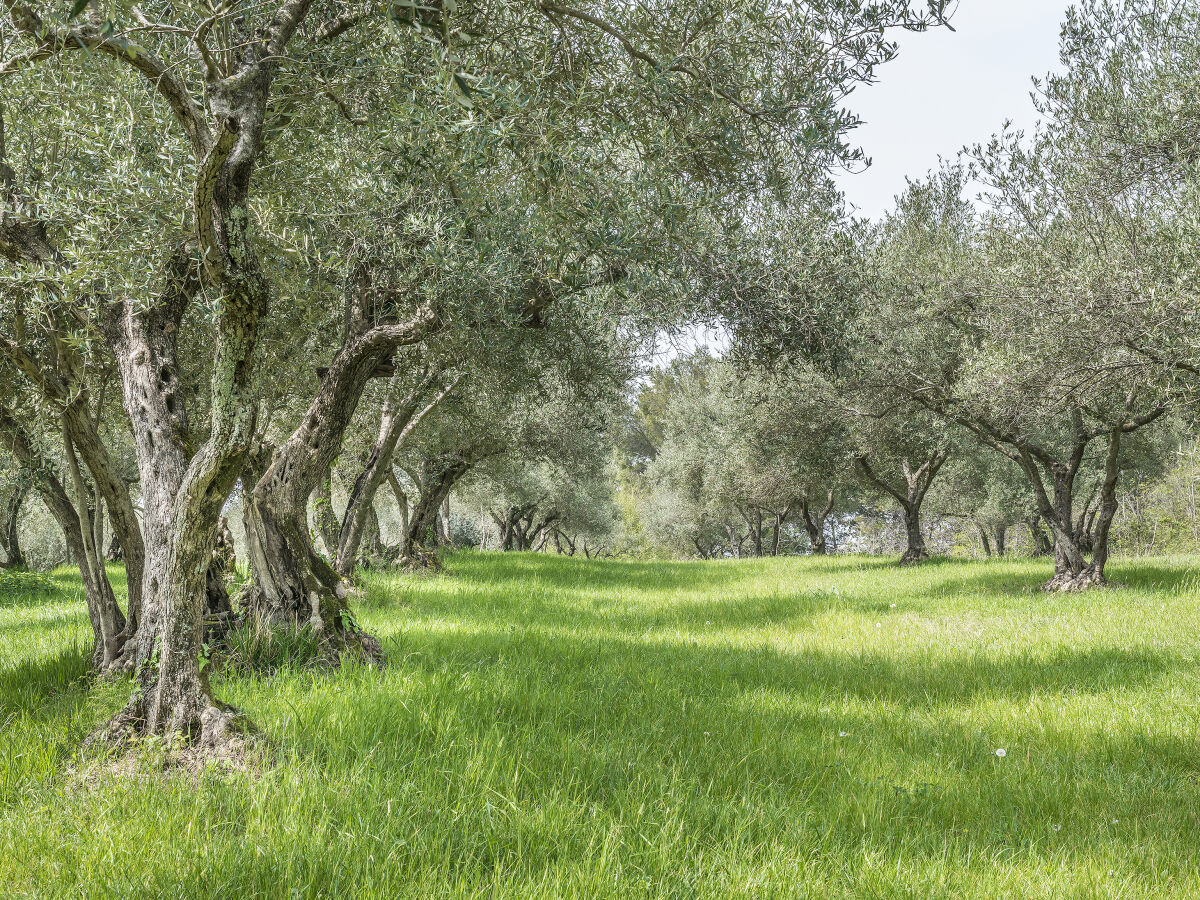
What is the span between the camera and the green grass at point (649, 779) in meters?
3.24

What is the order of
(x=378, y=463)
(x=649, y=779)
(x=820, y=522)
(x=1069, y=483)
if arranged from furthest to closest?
1. (x=820, y=522)
2. (x=1069, y=483)
3. (x=378, y=463)
4. (x=649, y=779)

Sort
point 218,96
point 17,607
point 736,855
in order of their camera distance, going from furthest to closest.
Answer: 1. point 17,607
2. point 218,96
3. point 736,855

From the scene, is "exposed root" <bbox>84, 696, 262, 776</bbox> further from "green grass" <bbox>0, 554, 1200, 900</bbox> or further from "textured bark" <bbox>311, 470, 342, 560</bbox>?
"textured bark" <bbox>311, 470, 342, 560</bbox>

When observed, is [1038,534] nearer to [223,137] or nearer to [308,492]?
[308,492]

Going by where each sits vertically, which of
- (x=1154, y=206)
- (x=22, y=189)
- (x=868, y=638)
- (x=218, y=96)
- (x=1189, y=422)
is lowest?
(x=868, y=638)

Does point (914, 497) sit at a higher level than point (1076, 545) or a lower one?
higher

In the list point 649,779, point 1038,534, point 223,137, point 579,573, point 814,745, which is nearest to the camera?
point 223,137

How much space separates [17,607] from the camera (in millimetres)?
14766

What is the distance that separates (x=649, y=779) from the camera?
4.44 meters

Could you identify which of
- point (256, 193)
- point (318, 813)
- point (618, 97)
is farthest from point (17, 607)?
point (618, 97)

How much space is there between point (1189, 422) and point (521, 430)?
671 inches

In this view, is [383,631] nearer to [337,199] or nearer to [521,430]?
[337,199]

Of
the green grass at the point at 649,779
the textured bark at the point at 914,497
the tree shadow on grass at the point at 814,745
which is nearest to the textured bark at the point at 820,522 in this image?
the textured bark at the point at 914,497

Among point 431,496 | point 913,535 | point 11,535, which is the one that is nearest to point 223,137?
point 431,496
